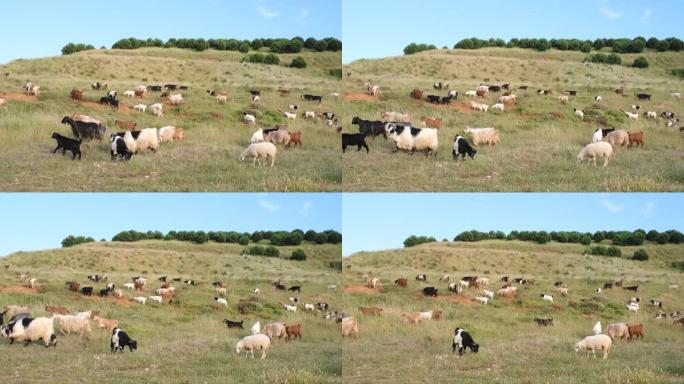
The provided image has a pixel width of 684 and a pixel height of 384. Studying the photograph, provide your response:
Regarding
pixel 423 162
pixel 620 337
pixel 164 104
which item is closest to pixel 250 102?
pixel 164 104

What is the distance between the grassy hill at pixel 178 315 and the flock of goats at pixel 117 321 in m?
0.36

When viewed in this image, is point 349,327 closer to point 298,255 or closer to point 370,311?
point 370,311

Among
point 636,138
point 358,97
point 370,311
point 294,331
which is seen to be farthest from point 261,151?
point 358,97

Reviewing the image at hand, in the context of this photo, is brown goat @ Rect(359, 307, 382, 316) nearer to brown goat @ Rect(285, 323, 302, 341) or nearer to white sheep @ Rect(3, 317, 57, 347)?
brown goat @ Rect(285, 323, 302, 341)

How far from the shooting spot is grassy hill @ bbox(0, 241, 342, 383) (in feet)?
64.0

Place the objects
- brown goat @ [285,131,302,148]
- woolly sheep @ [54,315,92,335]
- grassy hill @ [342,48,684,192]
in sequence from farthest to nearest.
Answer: brown goat @ [285,131,302,148] → grassy hill @ [342,48,684,192] → woolly sheep @ [54,315,92,335]

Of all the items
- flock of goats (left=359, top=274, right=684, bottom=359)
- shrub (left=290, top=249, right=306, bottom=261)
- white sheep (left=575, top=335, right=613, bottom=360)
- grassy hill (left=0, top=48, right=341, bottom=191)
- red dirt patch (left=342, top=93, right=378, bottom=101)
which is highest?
red dirt patch (left=342, top=93, right=378, bottom=101)

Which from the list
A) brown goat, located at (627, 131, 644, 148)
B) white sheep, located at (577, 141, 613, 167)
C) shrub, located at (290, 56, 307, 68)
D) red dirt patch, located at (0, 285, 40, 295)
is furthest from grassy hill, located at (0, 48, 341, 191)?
shrub, located at (290, 56, 307, 68)

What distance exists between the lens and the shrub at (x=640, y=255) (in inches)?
2556

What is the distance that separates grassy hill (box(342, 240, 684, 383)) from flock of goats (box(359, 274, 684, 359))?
37 centimetres

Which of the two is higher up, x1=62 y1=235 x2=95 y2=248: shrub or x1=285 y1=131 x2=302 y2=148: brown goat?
x1=285 y1=131 x2=302 y2=148: brown goat

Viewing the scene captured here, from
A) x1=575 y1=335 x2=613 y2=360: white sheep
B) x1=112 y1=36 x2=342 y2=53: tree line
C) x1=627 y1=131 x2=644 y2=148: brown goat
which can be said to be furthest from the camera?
x1=112 y1=36 x2=342 y2=53: tree line

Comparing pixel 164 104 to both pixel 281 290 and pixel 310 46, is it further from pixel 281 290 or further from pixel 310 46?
pixel 310 46

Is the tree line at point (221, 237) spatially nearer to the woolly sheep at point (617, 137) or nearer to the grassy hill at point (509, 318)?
the grassy hill at point (509, 318)
